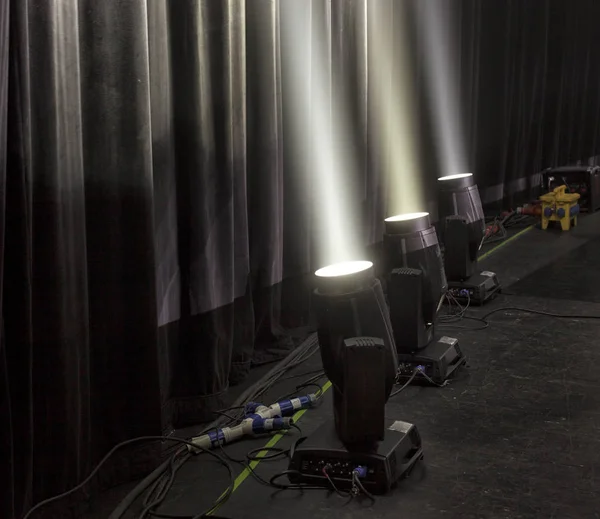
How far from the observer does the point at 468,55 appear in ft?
16.8

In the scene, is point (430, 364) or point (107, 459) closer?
point (107, 459)

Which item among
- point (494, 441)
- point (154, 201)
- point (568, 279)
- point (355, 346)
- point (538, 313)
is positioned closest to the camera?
point (355, 346)

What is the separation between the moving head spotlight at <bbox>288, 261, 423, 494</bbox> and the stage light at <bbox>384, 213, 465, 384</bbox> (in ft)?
1.84

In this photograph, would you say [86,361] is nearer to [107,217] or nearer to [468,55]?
[107,217]

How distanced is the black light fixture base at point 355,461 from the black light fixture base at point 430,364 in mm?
578

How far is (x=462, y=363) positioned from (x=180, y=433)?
103cm

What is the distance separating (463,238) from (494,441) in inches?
54.8

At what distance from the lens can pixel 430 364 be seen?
2.56 m

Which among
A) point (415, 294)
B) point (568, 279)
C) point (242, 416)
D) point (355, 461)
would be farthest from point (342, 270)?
point (568, 279)

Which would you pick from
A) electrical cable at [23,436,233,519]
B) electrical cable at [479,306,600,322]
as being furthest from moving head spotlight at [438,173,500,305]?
electrical cable at [23,436,233,519]

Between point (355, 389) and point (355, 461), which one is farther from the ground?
point (355, 389)

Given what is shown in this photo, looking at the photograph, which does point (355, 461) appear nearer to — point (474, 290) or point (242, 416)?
point (242, 416)

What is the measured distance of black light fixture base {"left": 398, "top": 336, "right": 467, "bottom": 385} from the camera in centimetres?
256

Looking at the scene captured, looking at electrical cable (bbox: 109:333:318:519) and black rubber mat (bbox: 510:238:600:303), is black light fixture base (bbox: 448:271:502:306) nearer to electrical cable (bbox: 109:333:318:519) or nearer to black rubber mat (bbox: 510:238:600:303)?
black rubber mat (bbox: 510:238:600:303)
